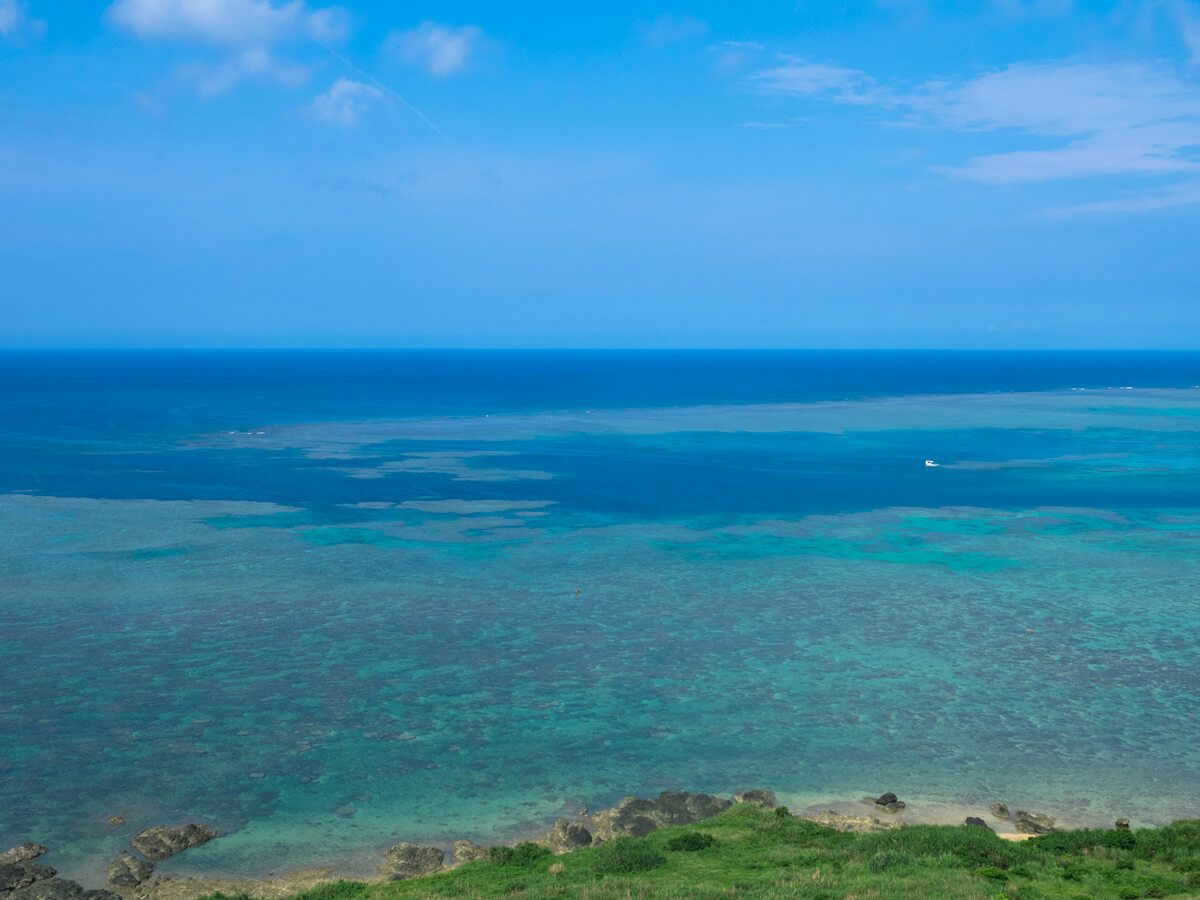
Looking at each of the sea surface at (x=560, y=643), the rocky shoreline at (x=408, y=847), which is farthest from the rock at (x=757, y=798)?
the sea surface at (x=560, y=643)

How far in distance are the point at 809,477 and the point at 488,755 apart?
38430 mm

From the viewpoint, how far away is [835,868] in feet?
46.1

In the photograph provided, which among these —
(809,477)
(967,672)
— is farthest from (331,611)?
(809,477)

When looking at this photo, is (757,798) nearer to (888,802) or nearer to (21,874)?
(888,802)

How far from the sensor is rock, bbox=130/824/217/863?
15.9 m

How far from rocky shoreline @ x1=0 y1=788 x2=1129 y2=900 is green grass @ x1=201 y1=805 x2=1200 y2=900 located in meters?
0.85

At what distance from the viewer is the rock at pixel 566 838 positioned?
16.2 meters

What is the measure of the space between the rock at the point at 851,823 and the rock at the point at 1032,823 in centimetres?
190

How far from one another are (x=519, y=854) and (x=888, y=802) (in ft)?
21.1

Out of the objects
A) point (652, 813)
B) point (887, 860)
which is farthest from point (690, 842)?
point (887, 860)

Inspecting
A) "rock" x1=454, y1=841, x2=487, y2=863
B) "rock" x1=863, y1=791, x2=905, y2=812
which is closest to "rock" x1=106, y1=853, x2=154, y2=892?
"rock" x1=454, y1=841, x2=487, y2=863

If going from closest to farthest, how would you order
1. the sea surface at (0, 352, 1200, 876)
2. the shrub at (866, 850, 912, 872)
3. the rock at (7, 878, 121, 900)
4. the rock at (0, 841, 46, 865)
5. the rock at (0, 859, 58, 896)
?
the shrub at (866, 850, 912, 872) < the rock at (7, 878, 121, 900) < the rock at (0, 859, 58, 896) < the rock at (0, 841, 46, 865) < the sea surface at (0, 352, 1200, 876)

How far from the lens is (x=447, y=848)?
16.5 meters

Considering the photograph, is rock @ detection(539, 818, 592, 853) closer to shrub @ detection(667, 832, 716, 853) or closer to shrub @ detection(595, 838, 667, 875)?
shrub @ detection(595, 838, 667, 875)
